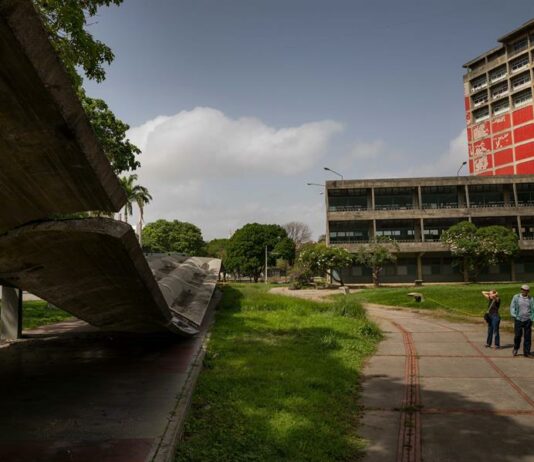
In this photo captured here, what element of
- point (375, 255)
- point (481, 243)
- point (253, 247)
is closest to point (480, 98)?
point (481, 243)

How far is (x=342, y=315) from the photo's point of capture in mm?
16562

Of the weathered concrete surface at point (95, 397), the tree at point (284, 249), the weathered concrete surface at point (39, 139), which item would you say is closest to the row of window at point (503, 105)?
the tree at point (284, 249)

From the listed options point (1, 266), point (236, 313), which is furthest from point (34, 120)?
point (236, 313)

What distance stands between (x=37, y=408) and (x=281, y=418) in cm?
323

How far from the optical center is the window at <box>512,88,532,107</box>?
59.7 metres

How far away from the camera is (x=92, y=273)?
655 centimetres

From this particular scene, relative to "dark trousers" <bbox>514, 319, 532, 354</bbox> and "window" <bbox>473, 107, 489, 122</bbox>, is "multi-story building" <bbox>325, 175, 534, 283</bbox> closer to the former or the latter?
"window" <bbox>473, 107, 489, 122</bbox>

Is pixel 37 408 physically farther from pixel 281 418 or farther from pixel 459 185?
pixel 459 185

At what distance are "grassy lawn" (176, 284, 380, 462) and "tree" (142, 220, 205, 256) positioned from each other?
217 feet

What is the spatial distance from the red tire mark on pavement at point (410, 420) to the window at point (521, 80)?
210 ft

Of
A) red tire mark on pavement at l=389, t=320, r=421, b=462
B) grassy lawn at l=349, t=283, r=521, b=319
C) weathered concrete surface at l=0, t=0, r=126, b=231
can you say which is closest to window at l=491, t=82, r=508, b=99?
grassy lawn at l=349, t=283, r=521, b=319

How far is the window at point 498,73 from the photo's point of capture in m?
63.5

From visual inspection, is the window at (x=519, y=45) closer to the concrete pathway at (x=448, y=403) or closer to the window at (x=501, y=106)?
the window at (x=501, y=106)

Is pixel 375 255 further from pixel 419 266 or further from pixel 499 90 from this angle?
pixel 499 90
